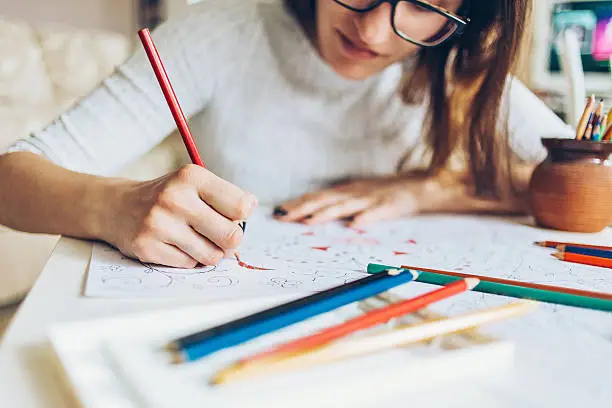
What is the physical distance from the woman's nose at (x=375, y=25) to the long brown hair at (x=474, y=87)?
147 mm

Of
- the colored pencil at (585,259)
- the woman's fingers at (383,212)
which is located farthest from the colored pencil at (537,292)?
the woman's fingers at (383,212)

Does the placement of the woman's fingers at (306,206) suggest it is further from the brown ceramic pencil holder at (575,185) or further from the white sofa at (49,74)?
the white sofa at (49,74)

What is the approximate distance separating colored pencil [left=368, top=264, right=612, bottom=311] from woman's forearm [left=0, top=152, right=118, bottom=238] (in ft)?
0.92

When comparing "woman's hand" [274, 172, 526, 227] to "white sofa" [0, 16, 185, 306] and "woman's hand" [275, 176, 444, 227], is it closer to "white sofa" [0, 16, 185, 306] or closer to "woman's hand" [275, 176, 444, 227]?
"woman's hand" [275, 176, 444, 227]

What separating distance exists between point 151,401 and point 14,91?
1781 millimetres

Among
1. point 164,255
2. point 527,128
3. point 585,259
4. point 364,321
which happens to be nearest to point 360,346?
point 364,321

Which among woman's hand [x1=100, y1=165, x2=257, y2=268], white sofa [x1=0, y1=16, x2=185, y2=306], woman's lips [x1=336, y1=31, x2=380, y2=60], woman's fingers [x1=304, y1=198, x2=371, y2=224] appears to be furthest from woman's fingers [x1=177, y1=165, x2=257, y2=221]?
white sofa [x1=0, y1=16, x2=185, y2=306]

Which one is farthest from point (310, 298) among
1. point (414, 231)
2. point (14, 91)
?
point (14, 91)

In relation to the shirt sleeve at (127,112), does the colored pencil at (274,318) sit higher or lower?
lower

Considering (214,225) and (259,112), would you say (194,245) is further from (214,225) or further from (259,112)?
(259,112)

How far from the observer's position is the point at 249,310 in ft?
1.06

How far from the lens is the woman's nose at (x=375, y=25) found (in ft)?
2.07

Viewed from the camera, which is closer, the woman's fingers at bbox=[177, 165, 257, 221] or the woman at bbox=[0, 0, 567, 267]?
→ the woman's fingers at bbox=[177, 165, 257, 221]

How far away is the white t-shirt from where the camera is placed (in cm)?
68
